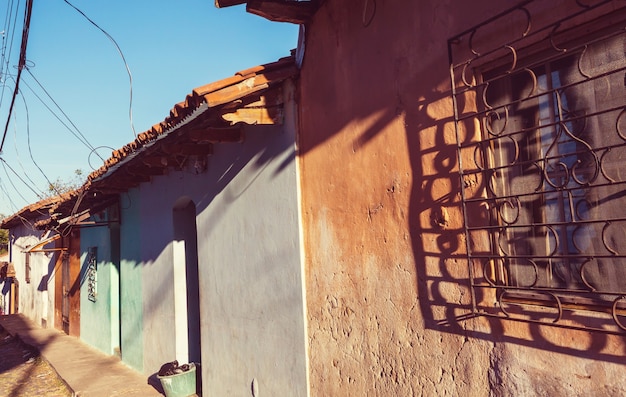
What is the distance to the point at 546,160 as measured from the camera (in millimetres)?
2283

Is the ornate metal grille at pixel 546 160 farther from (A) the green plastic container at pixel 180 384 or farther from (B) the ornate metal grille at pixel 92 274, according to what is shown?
(B) the ornate metal grille at pixel 92 274

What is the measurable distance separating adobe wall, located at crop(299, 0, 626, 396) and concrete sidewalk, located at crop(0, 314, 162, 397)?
4570 mm

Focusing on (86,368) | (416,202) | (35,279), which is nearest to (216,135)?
(416,202)

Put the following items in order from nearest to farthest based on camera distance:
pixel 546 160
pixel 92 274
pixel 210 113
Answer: pixel 546 160
pixel 210 113
pixel 92 274

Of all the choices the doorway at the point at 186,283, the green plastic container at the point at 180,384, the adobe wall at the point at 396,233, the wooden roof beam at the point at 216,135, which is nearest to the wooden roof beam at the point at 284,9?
the adobe wall at the point at 396,233

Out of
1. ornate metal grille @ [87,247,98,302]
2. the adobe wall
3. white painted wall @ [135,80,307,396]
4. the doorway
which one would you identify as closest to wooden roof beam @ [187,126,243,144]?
white painted wall @ [135,80,307,396]

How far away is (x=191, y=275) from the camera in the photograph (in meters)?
7.34

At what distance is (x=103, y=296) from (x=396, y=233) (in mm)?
9009

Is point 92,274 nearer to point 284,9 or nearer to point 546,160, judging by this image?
point 284,9

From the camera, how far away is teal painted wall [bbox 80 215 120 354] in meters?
9.93

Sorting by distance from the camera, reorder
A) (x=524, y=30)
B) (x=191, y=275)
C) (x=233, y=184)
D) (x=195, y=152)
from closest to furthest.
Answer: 1. (x=524, y=30)
2. (x=233, y=184)
3. (x=195, y=152)
4. (x=191, y=275)

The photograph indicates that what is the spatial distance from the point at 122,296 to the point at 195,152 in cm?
490

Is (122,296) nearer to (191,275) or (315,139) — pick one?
(191,275)

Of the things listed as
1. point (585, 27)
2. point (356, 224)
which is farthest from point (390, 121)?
point (585, 27)
